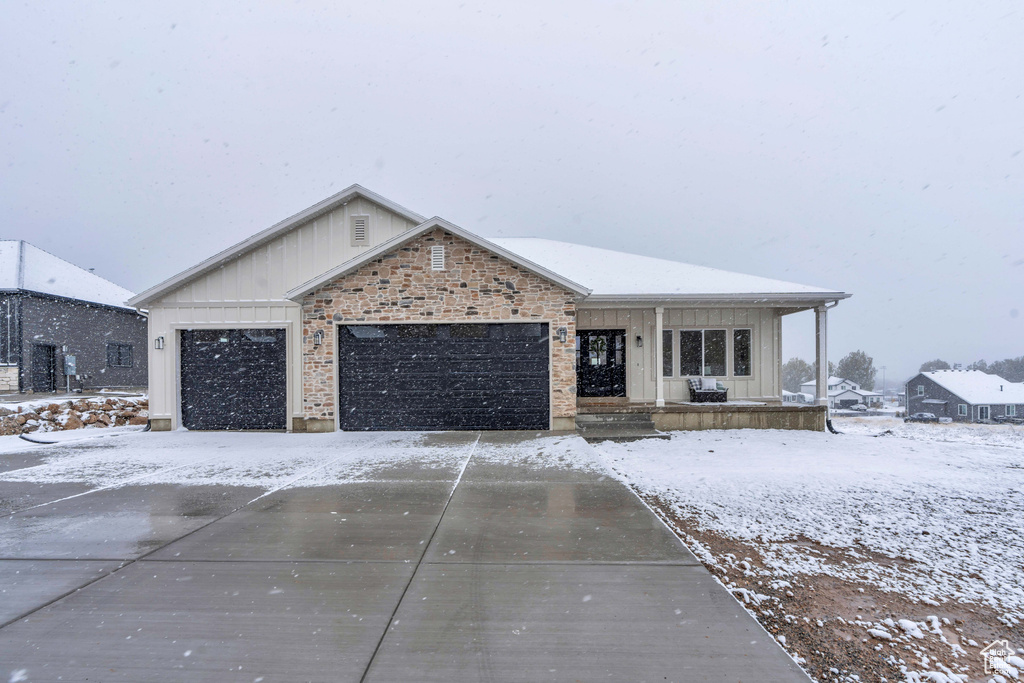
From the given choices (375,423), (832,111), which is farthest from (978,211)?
(375,423)

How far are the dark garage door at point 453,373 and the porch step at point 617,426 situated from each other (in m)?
0.98

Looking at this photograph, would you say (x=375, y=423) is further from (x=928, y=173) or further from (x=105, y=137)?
(x=928, y=173)

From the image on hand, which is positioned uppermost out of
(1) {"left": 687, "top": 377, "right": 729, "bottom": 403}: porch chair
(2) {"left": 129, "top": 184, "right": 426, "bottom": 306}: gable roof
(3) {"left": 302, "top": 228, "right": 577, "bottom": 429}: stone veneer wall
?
(2) {"left": 129, "top": 184, "right": 426, "bottom": 306}: gable roof

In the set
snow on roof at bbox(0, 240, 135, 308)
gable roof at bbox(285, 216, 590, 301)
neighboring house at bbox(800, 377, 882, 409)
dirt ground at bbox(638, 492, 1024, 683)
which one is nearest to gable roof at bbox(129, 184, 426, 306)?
gable roof at bbox(285, 216, 590, 301)

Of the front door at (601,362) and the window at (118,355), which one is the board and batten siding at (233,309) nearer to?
the front door at (601,362)

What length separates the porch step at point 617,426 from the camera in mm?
9586

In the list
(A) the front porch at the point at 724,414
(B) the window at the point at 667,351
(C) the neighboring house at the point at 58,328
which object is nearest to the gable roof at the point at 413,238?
(A) the front porch at the point at 724,414

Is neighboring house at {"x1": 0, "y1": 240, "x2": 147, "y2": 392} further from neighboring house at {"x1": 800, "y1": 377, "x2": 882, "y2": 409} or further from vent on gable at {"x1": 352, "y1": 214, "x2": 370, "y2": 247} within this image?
neighboring house at {"x1": 800, "y1": 377, "x2": 882, "y2": 409}

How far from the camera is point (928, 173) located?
9775cm

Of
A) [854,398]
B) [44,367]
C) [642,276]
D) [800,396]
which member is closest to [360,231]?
[642,276]

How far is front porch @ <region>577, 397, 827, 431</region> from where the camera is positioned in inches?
415

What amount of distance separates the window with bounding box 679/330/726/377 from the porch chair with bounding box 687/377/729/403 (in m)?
0.59

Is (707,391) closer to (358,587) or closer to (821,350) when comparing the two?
(821,350)

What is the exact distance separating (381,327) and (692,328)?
7.74m
